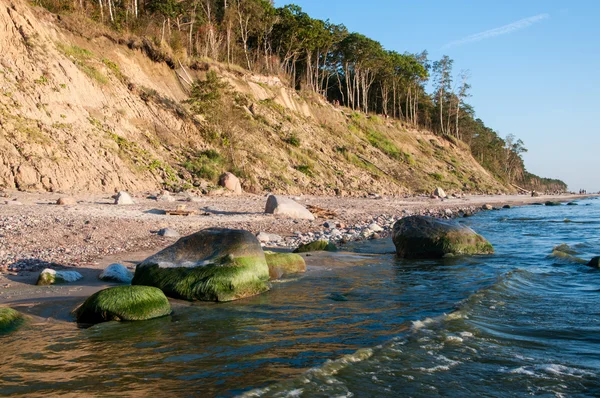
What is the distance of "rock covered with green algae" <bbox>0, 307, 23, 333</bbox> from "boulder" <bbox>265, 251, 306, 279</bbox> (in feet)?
14.1

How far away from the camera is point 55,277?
7.52 m

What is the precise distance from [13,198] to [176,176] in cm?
864

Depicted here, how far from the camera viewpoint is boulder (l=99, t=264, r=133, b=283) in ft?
25.9

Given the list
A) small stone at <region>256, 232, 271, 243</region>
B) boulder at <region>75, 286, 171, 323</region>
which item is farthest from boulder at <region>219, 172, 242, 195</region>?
boulder at <region>75, 286, 171, 323</region>

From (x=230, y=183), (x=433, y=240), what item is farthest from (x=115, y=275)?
(x=230, y=183)

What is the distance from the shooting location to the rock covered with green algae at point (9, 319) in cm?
551

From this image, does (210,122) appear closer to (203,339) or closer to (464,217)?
(464,217)

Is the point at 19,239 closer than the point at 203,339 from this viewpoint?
No

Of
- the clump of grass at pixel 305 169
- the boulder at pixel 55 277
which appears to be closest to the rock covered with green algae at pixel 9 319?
the boulder at pixel 55 277

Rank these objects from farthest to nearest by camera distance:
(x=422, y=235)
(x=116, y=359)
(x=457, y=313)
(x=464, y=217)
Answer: (x=464, y=217)
(x=422, y=235)
(x=457, y=313)
(x=116, y=359)

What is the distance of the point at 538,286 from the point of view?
8852 millimetres

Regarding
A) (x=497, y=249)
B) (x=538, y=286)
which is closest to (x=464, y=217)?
(x=497, y=249)

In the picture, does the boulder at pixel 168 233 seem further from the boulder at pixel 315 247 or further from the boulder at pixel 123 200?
the boulder at pixel 123 200

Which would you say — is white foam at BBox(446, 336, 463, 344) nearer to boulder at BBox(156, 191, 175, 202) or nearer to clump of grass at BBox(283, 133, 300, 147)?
boulder at BBox(156, 191, 175, 202)
